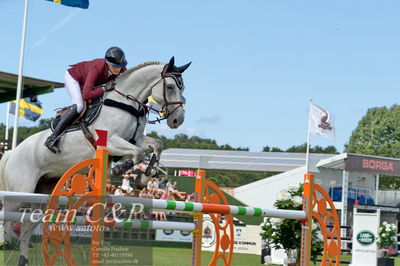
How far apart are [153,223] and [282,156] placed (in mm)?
34313

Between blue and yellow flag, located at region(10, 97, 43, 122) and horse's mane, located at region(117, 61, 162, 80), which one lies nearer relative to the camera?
horse's mane, located at region(117, 61, 162, 80)

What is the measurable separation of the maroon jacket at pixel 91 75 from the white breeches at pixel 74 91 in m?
0.04

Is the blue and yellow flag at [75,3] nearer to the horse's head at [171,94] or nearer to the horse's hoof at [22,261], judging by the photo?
the horse's head at [171,94]

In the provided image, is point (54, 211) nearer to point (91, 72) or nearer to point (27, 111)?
point (91, 72)

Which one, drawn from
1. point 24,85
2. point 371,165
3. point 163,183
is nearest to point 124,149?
point 24,85

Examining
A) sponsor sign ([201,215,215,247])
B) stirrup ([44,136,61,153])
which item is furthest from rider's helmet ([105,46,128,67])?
sponsor sign ([201,215,215,247])

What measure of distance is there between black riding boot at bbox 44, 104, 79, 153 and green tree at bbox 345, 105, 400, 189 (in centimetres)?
4985

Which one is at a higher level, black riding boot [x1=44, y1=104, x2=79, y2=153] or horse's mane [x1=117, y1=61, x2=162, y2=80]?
horse's mane [x1=117, y1=61, x2=162, y2=80]

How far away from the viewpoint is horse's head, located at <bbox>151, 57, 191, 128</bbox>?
18.5ft

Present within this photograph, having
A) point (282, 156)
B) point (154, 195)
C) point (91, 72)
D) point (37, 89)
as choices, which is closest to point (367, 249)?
point (154, 195)

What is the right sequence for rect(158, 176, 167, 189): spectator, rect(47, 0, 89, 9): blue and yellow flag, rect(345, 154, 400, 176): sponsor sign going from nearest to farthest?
rect(47, 0, 89, 9): blue and yellow flag
rect(158, 176, 167, 189): spectator
rect(345, 154, 400, 176): sponsor sign

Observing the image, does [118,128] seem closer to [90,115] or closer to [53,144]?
[90,115]

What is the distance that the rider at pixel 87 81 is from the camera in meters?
5.59

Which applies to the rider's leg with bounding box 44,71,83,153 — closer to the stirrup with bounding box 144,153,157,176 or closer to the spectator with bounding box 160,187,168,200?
the stirrup with bounding box 144,153,157,176
